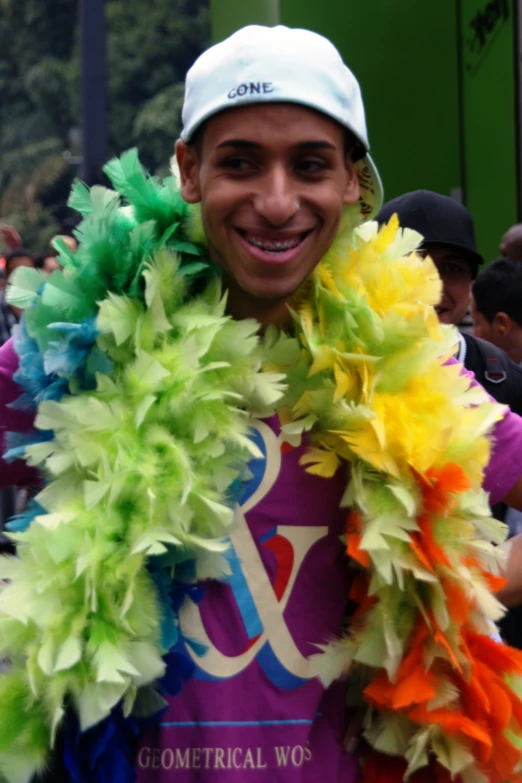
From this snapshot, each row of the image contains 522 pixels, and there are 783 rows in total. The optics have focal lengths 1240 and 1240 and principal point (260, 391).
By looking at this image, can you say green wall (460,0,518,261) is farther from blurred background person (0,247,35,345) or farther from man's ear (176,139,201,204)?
man's ear (176,139,201,204)

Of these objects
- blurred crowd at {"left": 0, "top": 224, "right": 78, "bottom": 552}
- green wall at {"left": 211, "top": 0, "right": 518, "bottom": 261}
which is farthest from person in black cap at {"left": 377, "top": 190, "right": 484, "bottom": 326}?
green wall at {"left": 211, "top": 0, "right": 518, "bottom": 261}

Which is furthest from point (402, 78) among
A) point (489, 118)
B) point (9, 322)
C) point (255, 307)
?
point (255, 307)

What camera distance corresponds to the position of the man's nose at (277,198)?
1.91 metres

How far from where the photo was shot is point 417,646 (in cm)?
191

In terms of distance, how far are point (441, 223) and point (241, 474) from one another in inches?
75.9

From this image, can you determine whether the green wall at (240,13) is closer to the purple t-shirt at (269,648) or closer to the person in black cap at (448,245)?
the person in black cap at (448,245)

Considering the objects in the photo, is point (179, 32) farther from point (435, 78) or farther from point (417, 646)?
point (417, 646)

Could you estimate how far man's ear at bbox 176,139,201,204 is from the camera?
2035 millimetres

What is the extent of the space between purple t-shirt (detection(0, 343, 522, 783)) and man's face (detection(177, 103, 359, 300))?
0.84 ft

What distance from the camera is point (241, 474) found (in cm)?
192

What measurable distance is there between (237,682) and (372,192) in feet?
2.86

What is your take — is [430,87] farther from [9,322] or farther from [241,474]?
[241,474]

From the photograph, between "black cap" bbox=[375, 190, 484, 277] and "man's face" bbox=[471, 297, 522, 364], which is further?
"man's face" bbox=[471, 297, 522, 364]

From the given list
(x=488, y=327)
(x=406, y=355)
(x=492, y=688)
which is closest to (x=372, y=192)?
(x=406, y=355)
